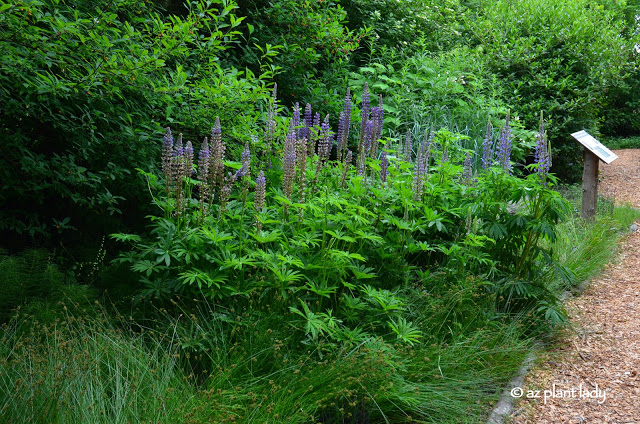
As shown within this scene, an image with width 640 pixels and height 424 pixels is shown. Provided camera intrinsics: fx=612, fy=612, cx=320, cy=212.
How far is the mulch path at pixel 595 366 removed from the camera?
3785 millimetres

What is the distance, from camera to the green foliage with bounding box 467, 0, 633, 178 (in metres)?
10.9

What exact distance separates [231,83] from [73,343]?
2.47 m

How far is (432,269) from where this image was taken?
475 cm

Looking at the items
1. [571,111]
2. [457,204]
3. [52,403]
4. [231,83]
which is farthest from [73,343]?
[571,111]

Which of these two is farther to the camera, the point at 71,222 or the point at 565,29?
the point at 565,29

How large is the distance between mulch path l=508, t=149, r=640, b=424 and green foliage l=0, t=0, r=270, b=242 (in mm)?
2845

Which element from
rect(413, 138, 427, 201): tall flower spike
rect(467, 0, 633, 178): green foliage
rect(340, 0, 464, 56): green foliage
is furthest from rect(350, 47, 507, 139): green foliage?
rect(413, 138, 427, 201): tall flower spike

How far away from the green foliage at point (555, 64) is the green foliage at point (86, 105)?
7467mm

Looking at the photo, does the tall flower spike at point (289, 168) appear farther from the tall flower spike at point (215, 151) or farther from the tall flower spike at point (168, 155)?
the tall flower spike at point (168, 155)

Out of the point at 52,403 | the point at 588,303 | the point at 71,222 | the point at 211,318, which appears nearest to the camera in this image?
the point at 52,403

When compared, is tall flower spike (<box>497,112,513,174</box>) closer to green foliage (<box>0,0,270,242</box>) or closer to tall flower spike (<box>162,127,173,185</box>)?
green foliage (<box>0,0,270,242</box>)

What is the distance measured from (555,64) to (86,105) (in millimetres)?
9343

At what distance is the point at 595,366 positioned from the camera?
4.37m

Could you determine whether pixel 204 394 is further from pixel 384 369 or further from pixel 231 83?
pixel 231 83
